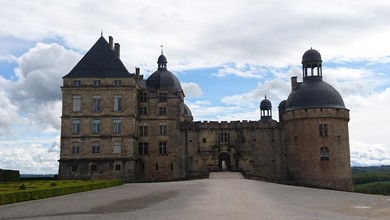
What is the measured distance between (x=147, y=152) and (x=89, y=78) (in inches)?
465

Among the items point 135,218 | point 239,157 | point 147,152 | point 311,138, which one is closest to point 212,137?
point 239,157

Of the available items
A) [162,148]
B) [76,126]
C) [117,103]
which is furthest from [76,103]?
[162,148]

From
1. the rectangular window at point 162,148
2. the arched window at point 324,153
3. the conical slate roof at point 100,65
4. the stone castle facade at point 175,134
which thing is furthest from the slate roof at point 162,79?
the arched window at point 324,153

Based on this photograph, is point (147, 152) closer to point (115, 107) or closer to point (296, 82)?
point (115, 107)

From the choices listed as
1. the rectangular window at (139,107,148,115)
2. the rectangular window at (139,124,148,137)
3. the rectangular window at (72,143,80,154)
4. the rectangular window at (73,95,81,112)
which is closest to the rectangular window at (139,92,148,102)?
the rectangular window at (139,107,148,115)

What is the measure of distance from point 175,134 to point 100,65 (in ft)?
41.9

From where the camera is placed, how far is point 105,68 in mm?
54969

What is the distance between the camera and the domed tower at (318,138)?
53375mm

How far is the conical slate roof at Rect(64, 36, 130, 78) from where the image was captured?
54625 millimetres

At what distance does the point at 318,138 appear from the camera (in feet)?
177

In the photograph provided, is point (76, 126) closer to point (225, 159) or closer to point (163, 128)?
point (163, 128)

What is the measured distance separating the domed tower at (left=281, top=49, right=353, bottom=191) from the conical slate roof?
2190 cm

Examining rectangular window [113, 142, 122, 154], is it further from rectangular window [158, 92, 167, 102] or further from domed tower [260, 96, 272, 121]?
domed tower [260, 96, 272, 121]

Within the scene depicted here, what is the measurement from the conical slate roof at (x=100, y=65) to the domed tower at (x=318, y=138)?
21.9 m
